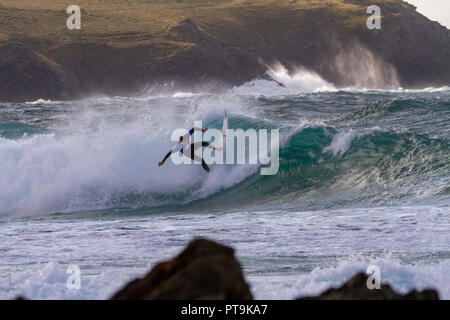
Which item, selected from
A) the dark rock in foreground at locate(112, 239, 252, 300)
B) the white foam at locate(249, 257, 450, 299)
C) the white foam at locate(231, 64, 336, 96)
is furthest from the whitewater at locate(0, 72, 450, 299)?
the white foam at locate(231, 64, 336, 96)

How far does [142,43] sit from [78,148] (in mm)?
81419

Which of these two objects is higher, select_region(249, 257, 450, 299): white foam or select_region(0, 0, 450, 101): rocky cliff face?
select_region(0, 0, 450, 101): rocky cliff face

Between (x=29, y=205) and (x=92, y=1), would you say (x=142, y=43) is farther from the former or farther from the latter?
(x=29, y=205)

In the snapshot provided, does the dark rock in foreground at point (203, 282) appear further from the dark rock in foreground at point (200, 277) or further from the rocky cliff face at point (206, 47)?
the rocky cliff face at point (206, 47)

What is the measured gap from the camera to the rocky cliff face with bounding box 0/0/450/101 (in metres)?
81.1

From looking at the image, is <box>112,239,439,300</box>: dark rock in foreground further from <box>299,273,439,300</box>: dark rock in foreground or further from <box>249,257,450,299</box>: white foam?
<box>249,257,450,299</box>: white foam

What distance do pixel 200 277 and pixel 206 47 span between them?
281 ft

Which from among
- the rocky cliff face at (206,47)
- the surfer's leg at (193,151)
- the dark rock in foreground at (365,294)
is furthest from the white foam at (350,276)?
the rocky cliff face at (206,47)

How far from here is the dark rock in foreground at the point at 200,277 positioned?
3.53 m

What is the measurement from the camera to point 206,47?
88.2 metres

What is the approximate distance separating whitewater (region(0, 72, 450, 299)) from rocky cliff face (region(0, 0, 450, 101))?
54.3 m

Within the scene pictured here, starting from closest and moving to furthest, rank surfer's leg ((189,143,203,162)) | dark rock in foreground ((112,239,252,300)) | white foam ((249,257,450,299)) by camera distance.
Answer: dark rock in foreground ((112,239,252,300)) < white foam ((249,257,450,299)) < surfer's leg ((189,143,203,162))

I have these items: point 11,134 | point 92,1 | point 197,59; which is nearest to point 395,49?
point 197,59

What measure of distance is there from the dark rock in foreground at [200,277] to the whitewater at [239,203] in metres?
2.57
